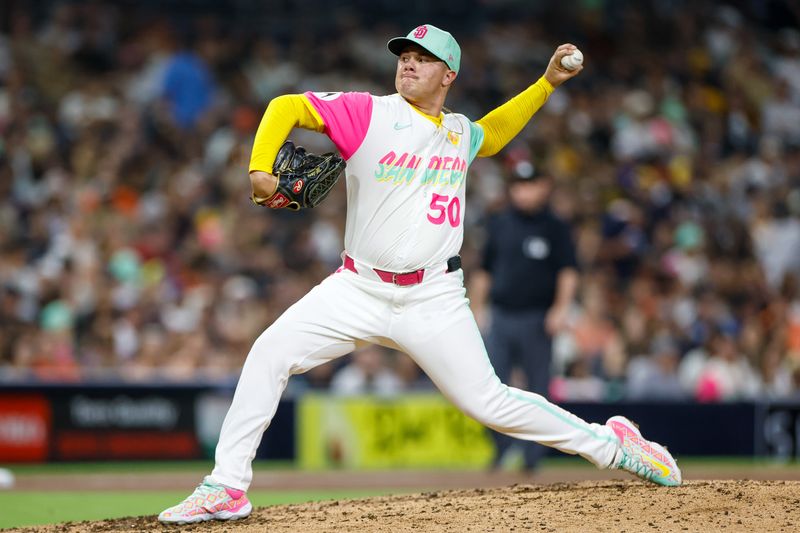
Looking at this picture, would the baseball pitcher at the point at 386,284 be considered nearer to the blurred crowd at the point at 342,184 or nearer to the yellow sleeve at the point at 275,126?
the yellow sleeve at the point at 275,126

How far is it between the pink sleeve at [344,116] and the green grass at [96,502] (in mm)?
3062

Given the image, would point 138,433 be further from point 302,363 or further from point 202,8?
point 202,8

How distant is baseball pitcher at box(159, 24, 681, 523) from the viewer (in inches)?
233

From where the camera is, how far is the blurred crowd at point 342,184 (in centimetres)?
1291

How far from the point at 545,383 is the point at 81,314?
5528mm

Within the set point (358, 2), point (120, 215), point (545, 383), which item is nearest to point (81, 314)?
point (120, 215)

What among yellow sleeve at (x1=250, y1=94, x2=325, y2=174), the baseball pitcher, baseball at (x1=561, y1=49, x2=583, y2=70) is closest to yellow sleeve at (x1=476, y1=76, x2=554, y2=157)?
baseball at (x1=561, y1=49, x2=583, y2=70)

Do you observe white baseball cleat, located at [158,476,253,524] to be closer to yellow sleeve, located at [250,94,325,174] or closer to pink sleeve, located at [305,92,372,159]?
yellow sleeve, located at [250,94,325,174]

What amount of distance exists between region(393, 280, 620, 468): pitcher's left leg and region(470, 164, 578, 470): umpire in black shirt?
140 inches

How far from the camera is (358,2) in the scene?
17969 millimetres

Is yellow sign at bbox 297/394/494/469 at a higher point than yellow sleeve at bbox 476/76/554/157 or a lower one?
lower

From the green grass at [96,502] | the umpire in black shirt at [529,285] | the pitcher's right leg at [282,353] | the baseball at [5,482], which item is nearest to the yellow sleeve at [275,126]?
the pitcher's right leg at [282,353]

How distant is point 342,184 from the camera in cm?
1507

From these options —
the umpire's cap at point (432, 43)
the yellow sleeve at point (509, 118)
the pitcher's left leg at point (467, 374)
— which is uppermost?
the umpire's cap at point (432, 43)
